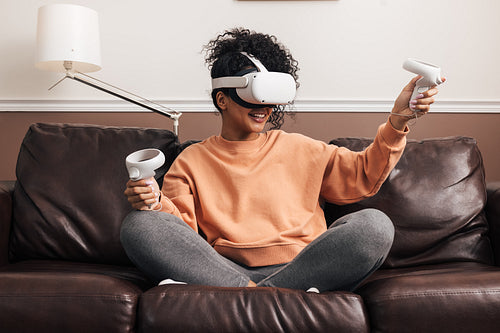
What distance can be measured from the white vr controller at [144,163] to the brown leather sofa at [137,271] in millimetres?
260

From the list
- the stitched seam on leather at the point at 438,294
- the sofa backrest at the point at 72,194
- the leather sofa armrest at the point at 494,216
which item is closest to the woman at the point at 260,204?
the stitched seam on leather at the point at 438,294

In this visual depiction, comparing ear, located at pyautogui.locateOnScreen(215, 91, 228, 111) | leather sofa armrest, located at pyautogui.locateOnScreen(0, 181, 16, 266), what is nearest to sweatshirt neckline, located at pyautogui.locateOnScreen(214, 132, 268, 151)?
ear, located at pyautogui.locateOnScreen(215, 91, 228, 111)

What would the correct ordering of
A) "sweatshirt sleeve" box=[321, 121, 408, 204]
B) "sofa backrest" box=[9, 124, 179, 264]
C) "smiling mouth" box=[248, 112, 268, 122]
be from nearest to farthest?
"sweatshirt sleeve" box=[321, 121, 408, 204] < "smiling mouth" box=[248, 112, 268, 122] < "sofa backrest" box=[9, 124, 179, 264]

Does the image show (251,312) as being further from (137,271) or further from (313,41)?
(313,41)

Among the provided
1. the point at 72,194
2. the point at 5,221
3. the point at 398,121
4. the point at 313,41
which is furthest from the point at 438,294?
the point at 313,41

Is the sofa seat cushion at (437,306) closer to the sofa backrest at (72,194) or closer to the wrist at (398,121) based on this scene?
the wrist at (398,121)

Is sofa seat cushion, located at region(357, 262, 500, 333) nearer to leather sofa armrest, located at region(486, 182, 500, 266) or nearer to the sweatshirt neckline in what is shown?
leather sofa armrest, located at region(486, 182, 500, 266)

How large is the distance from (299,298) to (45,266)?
0.85m

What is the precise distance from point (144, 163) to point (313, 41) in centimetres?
132

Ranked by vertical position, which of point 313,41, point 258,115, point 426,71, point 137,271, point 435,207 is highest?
point 313,41

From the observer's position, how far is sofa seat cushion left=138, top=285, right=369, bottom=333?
1.04m

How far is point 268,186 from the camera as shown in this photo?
1502mm

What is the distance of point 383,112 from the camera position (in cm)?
224

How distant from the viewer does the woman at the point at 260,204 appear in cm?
118
